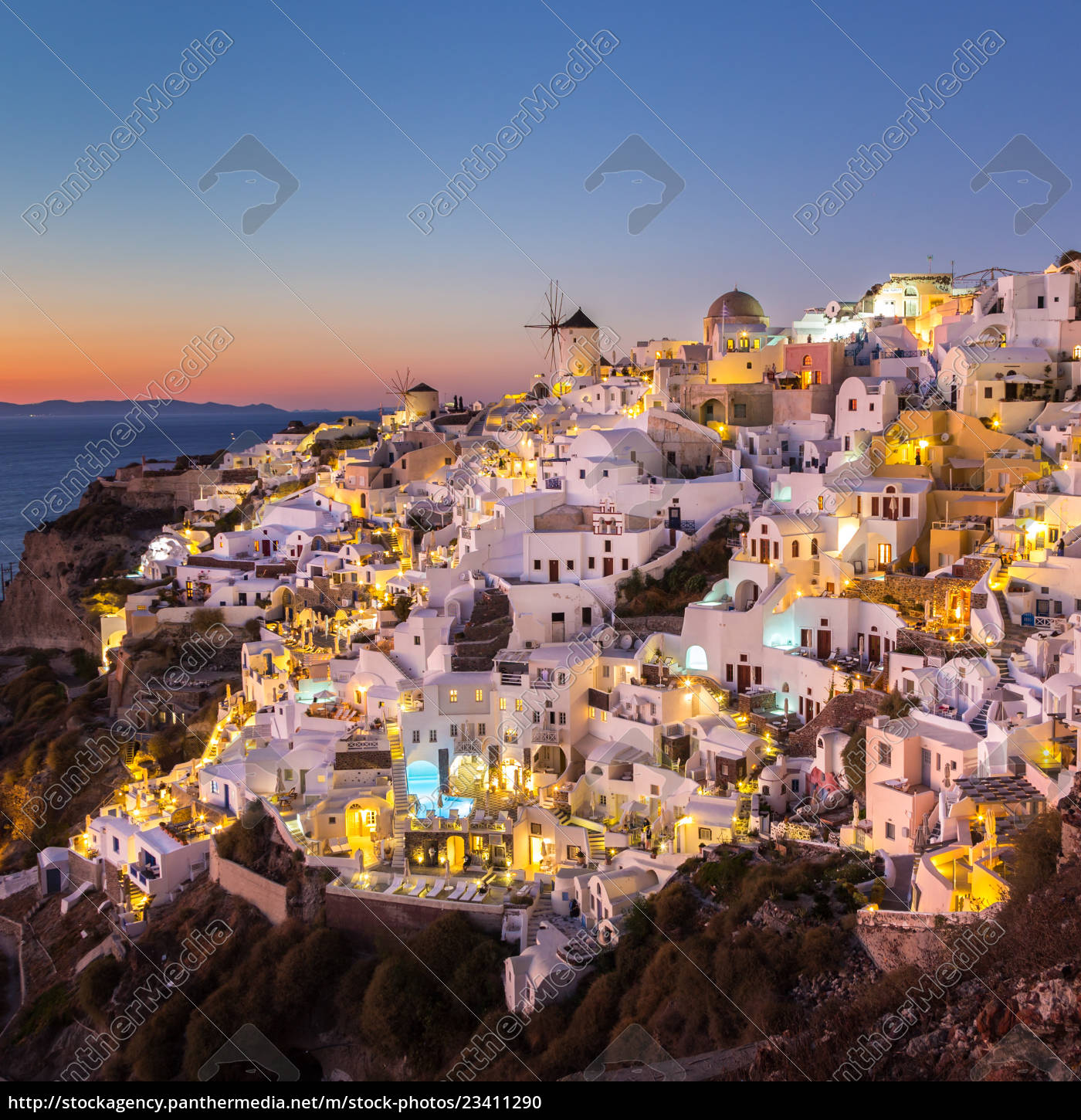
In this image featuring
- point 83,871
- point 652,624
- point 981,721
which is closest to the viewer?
point 981,721

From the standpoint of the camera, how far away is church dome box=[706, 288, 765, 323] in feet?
102

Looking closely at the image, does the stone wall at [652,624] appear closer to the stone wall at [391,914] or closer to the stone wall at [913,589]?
the stone wall at [913,589]

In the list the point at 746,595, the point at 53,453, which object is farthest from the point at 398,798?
the point at 53,453

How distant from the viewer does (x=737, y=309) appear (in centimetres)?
3145

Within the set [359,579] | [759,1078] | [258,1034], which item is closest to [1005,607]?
[759,1078]

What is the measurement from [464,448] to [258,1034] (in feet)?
69.3

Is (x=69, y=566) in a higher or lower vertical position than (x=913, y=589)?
lower

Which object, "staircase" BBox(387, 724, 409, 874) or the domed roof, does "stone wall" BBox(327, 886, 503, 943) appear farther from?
the domed roof

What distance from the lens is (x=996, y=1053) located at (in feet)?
25.5

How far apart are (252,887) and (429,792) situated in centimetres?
322

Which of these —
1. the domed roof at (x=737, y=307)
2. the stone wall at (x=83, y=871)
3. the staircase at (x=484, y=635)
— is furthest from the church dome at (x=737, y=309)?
the stone wall at (x=83, y=871)

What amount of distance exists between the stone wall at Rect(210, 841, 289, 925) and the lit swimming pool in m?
2.61

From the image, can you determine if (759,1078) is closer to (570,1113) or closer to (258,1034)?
(570,1113)

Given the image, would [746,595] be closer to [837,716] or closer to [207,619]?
[837,716]
